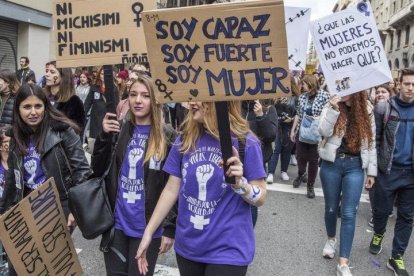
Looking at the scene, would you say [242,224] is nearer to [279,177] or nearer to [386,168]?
[386,168]

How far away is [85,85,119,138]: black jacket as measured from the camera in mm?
7207

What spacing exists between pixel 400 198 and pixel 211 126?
2.80 m

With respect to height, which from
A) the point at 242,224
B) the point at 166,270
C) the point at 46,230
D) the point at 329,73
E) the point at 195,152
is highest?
the point at 329,73

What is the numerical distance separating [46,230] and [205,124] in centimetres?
131

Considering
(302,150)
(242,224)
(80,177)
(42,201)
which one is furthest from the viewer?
(302,150)

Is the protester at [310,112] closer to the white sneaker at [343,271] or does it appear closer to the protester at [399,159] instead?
the protester at [399,159]

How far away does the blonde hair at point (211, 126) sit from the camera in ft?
7.54

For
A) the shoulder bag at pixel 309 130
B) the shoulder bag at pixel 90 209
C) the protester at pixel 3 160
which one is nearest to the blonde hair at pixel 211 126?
the shoulder bag at pixel 90 209

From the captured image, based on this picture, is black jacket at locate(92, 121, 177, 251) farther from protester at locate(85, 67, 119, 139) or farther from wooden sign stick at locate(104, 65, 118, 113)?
protester at locate(85, 67, 119, 139)

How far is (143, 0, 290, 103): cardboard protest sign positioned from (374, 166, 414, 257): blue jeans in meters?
2.72

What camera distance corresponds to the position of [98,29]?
2887 mm

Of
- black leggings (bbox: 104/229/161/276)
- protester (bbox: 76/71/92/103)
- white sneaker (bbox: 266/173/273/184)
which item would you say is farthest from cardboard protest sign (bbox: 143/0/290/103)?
protester (bbox: 76/71/92/103)

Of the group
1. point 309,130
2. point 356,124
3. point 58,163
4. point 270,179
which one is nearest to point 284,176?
point 270,179

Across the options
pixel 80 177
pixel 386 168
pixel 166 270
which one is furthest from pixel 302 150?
pixel 80 177
